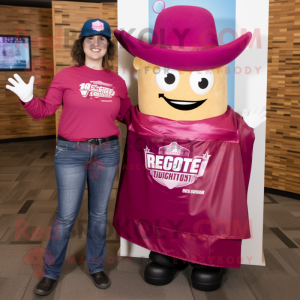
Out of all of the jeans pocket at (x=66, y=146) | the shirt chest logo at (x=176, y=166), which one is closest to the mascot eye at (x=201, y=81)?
the shirt chest logo at (x=176, y=166)

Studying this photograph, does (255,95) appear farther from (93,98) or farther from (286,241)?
(286,241)

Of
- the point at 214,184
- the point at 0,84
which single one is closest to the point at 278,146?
the point at 214,184

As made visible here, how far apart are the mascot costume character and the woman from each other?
0.15 metres

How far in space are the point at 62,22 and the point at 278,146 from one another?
116 inches

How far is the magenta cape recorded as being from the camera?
1777mm

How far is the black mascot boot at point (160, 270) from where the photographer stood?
2010 mm

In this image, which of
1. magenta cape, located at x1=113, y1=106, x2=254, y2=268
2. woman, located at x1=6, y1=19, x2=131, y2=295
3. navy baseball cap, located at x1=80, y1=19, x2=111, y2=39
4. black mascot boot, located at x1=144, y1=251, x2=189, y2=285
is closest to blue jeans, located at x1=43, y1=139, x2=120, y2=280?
woman, located at x1=6, y1=19, x2=131, y2=295

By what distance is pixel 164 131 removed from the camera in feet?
5.91

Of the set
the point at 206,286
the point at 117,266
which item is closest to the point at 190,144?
the point at 206,286

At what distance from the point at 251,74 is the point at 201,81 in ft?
1.47

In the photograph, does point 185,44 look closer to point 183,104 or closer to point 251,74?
point 183,104

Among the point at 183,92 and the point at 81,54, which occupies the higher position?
the point at 81,54

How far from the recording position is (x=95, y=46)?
178cm

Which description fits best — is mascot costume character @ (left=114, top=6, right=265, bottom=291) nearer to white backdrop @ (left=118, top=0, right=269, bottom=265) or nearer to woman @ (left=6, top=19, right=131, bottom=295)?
woman @ (left=6, top=19, right=131, bottom=295)
